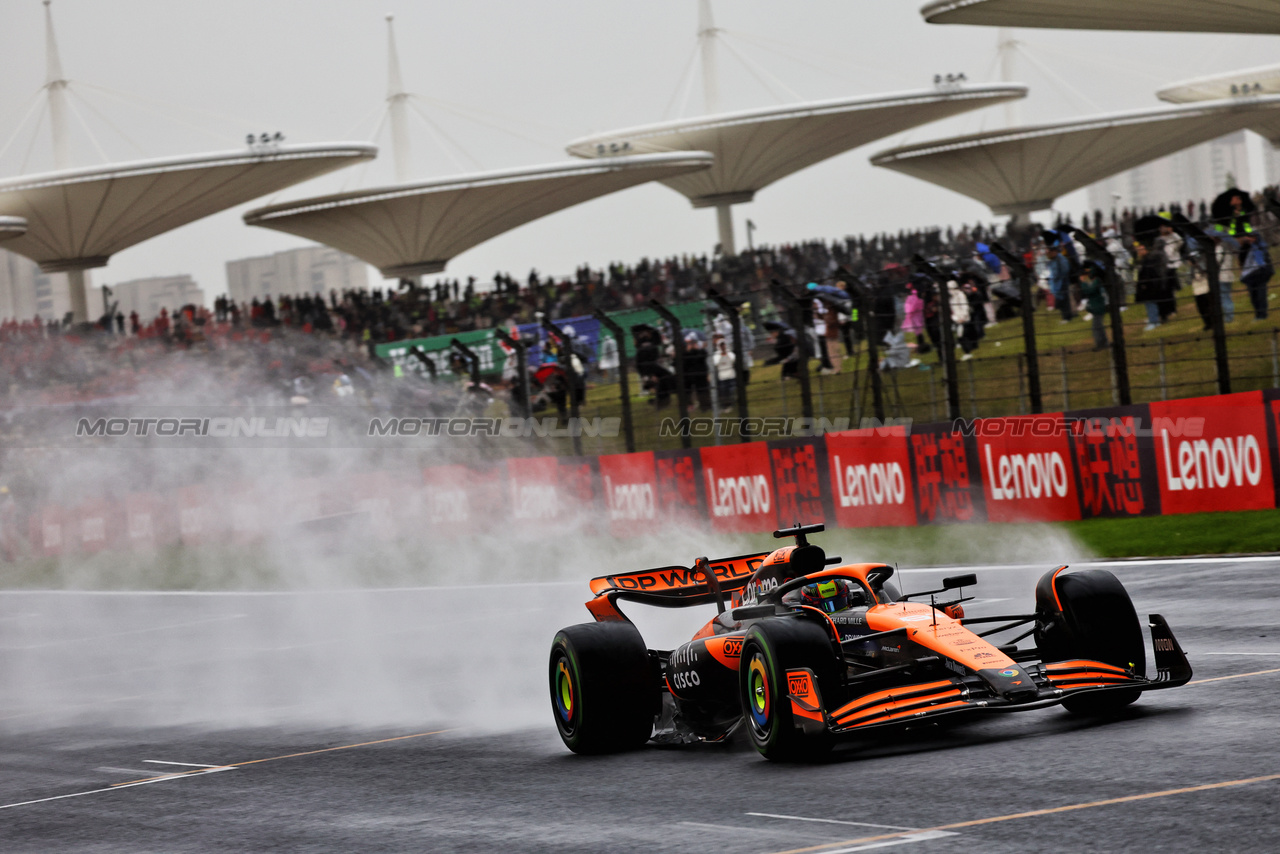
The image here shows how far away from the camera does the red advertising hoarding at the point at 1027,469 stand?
18.6 m

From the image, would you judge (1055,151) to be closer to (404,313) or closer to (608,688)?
(404,313)

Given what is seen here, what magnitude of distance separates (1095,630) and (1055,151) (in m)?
59.8

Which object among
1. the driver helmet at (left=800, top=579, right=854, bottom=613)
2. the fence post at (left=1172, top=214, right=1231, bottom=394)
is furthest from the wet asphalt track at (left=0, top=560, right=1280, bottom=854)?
the fence post at (left=1172, top=214, right=1231, bottom=394)

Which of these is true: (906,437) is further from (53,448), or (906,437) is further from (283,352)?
(283,352)

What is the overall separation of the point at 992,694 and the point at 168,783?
5132 millimetres

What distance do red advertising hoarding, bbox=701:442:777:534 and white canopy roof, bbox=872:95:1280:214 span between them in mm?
44320

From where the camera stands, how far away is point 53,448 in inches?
1212

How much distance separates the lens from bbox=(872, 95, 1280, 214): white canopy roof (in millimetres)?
62781

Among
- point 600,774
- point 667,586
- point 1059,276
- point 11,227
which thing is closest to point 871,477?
point 1059,276

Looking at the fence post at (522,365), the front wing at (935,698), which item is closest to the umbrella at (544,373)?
the fence post at (522,365)

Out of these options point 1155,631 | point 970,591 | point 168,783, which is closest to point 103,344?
point 970,591

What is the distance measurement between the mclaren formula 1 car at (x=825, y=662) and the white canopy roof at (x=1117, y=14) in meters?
27.5

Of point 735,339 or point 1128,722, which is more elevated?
point 735,339

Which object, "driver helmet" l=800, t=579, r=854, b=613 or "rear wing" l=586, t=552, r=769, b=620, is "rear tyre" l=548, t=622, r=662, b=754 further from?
"driver helmet" l=800, t=579, r=854, b=613
